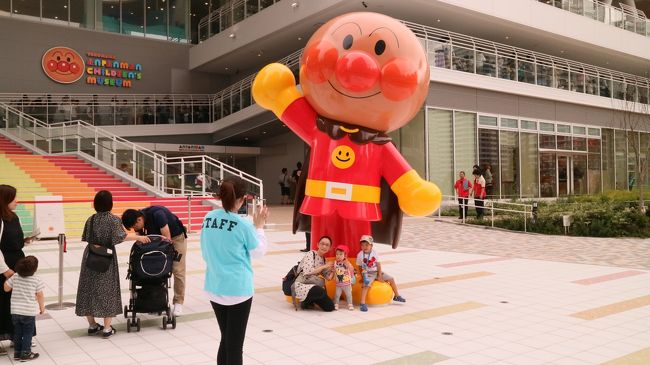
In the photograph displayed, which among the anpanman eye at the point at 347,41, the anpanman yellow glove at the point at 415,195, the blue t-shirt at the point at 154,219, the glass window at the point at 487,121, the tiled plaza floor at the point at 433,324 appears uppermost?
the glass window at the point at 487,121

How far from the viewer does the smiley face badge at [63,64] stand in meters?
26.5

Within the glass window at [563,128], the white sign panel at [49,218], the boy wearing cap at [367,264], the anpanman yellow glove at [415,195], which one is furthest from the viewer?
the glass window at [563,128]

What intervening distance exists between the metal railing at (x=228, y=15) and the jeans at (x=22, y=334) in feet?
67.1

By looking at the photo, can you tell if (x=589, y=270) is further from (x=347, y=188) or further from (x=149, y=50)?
(x=149, y=50)

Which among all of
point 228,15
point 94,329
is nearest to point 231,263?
point 94,329

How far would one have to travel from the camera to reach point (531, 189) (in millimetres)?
22484

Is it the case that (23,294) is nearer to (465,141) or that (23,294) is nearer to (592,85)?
(465,141)

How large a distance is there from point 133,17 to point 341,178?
26.8 m

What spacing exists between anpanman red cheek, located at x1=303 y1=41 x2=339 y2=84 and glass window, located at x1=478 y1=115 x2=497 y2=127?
14872 millimetres

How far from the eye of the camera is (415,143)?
18.8 meters

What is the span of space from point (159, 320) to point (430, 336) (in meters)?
2.79

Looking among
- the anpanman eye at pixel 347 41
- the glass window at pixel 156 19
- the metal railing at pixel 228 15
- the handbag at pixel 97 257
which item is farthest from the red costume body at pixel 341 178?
the glass window at pixel 156 19

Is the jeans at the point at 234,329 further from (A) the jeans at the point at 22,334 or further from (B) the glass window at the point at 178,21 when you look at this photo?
(B) the glass window at the point at 178,21

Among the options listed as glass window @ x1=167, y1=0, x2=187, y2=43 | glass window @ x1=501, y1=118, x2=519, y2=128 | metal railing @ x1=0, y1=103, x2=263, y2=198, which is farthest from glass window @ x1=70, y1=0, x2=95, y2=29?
glass window @ x1=501, y1=118, x2=519, y2=128
